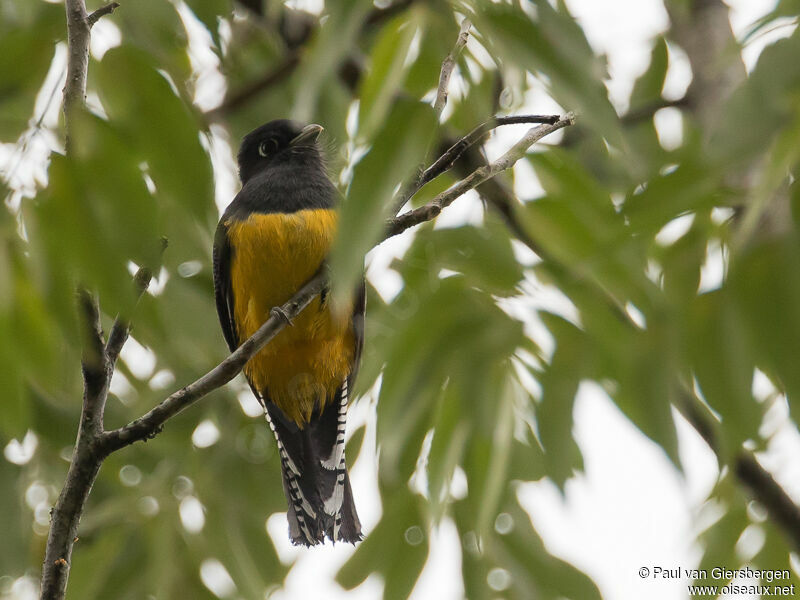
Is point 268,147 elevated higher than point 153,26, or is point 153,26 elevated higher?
point 153,26

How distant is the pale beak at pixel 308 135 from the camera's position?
3955 millimetres

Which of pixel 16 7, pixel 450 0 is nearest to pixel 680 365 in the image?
pixel 450 0

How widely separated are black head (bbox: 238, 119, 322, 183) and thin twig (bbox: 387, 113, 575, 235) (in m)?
1.81

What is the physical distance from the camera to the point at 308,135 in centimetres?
400

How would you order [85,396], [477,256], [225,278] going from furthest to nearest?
[225,278]
[477,256]
[85,396]

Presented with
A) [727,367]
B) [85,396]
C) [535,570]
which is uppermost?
[85,396]

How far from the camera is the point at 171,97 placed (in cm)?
175

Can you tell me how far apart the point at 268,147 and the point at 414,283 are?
5.56 ft

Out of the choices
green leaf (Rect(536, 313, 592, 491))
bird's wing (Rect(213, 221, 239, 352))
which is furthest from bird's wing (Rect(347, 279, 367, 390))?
green leaf (Rect(536, 313, 592, 491))

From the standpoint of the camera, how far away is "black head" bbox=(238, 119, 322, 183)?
4.01 meters

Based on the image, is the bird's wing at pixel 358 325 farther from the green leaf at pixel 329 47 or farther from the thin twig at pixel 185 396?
the green leaf at pixel 329 47

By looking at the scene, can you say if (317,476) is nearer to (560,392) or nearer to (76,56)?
(560,392)

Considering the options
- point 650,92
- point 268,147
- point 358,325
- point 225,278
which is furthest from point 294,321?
point 650,92

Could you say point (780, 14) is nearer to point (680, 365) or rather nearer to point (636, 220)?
point (636, 220)
